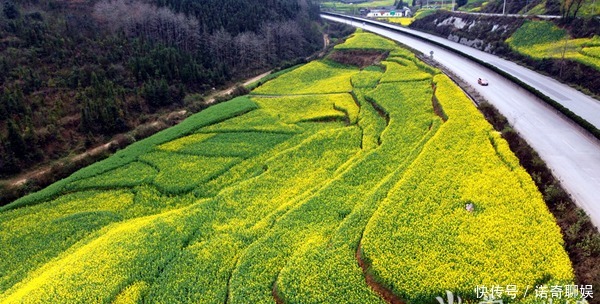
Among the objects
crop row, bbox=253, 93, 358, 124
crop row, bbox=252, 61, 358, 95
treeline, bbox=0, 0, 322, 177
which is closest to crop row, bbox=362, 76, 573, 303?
crop row, bbox=253, 93, 358, 124

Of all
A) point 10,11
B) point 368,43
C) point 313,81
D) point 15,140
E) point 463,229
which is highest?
point 10,11

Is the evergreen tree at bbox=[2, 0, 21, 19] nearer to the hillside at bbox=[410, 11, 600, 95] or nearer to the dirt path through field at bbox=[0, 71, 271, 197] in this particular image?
the dirt path through field at bbox=[0, 71, 271, 197]

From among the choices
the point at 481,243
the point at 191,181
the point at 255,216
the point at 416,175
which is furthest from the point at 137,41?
the point at 481,243

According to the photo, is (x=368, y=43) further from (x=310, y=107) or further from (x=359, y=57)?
(x=310, y=107)

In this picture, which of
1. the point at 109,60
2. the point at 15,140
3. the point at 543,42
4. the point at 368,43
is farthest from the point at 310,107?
the point at 543,42

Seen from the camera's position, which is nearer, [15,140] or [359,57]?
[15,140]

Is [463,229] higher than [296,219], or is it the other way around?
[463,229]
